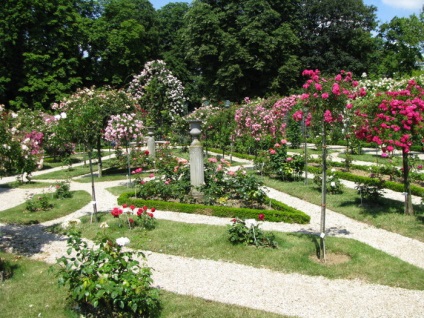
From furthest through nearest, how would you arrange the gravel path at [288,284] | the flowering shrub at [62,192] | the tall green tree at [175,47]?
the tall green tree at [175,47], the flowering shrub at [62,192], the gravel path at [288,284]

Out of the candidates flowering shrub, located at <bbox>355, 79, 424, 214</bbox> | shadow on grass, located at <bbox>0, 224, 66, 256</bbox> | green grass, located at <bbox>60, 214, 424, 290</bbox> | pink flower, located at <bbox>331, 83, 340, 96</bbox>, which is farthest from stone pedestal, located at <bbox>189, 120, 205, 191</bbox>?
pink flower, located at <bbox>331, 83, 340, 96</bbox>

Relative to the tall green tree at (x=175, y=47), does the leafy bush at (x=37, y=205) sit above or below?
below

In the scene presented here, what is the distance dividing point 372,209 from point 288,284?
Answer: 497 cm

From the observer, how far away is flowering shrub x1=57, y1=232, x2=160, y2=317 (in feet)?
16.2

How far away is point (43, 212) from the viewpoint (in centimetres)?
1155

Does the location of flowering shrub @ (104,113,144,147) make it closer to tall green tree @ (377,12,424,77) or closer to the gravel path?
the gravel path

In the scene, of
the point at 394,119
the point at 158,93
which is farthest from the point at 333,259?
the point at 158,93

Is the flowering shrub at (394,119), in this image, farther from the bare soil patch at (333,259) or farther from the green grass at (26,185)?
the green grass at (26,185)

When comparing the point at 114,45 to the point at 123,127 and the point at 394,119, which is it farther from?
the point at 394,119

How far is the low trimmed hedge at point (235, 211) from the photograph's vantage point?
32.1 feet

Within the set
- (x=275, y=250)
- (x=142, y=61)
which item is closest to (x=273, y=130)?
(x=275, y=250)

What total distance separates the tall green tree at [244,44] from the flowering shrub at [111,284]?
94.2ft

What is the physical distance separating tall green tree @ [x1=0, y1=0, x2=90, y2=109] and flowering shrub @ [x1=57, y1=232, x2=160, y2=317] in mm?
27467

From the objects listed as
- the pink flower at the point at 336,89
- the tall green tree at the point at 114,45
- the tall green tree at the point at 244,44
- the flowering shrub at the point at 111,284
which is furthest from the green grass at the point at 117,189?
the tall green tree at the point at 114,45
